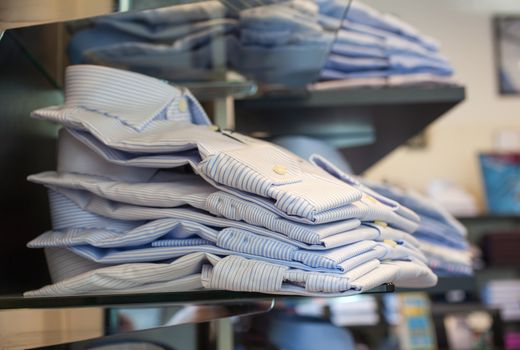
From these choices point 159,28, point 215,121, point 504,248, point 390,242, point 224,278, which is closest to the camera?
point 224,278

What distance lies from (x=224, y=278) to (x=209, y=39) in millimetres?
374

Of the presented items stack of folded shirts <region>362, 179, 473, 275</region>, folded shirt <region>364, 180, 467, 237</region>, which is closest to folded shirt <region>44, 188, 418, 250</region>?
folded shirt <region>364, 180, 467, 237</region>

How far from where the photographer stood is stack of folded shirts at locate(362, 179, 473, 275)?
1.10 meters

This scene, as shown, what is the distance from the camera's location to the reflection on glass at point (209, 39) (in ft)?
2.29

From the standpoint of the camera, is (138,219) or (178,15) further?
(178,15)

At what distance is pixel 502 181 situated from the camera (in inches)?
134

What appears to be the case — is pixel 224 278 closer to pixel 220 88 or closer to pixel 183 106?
pixel 183 106

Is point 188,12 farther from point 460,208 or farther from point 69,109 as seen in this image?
point 460,208

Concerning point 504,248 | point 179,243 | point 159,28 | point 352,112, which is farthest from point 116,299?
point 504,248

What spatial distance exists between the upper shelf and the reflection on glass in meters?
0.13

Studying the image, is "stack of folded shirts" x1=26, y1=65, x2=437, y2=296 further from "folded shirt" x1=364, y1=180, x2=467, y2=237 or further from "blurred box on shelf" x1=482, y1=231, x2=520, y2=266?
"blurred box on shelf" x1=482, y1=231, x2=520, y2=266

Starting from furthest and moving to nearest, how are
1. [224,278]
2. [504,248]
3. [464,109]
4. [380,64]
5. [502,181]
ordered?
[464,109] → [502,181] → [504,248] → [380,64] → [224,278]

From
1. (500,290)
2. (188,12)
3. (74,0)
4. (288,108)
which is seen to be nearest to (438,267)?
(288,108)

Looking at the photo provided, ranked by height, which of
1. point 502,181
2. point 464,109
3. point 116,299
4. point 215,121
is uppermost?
point 464,109
